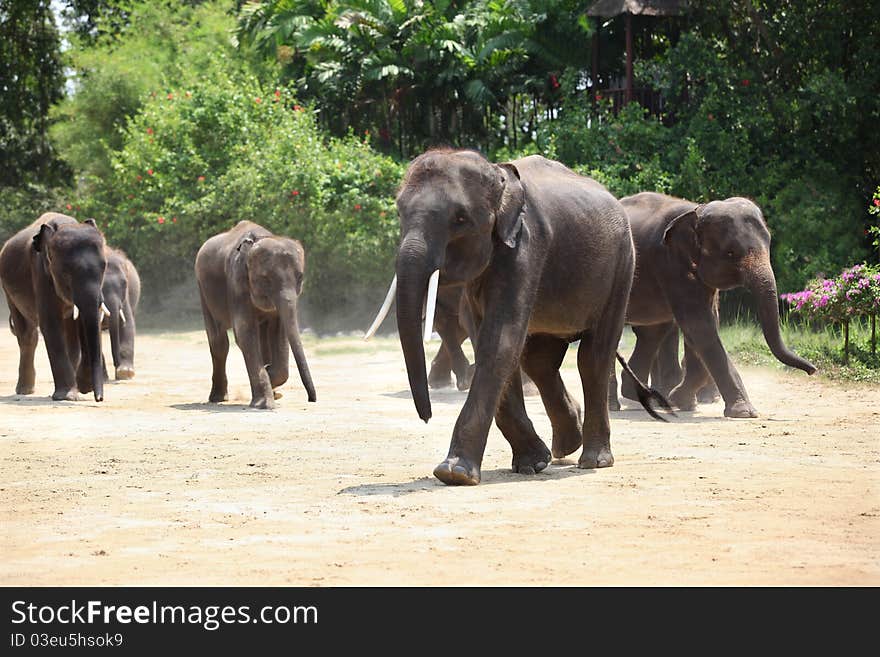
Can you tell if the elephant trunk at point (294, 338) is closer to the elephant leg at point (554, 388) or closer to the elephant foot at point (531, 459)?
the elephant leg at point (554, 388)

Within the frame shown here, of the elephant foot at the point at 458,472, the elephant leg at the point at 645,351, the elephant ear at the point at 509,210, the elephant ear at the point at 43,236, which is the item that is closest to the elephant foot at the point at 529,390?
the elephant leg at the point at 645,351

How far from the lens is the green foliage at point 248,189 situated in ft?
81.0

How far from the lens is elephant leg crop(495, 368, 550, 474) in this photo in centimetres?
842

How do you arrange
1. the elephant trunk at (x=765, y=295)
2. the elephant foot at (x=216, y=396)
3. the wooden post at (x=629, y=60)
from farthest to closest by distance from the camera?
the wooden post at (x=629, y=60) → the elephant foot at (x=216, y=396) → the elephant trunk at (x=765, y=295)

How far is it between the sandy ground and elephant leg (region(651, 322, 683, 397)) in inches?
39.3

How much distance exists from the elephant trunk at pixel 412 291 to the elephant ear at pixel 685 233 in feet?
17.5

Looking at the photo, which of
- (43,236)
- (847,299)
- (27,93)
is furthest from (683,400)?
(27,93)

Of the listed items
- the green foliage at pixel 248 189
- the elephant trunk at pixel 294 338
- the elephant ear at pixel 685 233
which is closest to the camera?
the elephant ear at pixel 685 233

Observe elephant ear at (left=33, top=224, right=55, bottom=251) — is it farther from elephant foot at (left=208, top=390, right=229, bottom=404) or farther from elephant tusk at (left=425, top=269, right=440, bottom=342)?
elephant tusk at (left=425, top=269, right=440, bottom=342)

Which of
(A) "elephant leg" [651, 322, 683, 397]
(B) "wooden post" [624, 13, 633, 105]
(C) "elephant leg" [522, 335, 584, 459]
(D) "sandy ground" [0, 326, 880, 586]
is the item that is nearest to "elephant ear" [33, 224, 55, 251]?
(D) "sandy ground" [0, 326, 880, 586]

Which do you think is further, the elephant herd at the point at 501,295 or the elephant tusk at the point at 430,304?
the elephant herd at the point at 501,295

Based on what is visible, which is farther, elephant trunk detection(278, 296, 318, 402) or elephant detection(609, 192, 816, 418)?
elephant trunk detection(278, 296, 318, 402)

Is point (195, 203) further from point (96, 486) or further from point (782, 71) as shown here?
point (96, 486)
